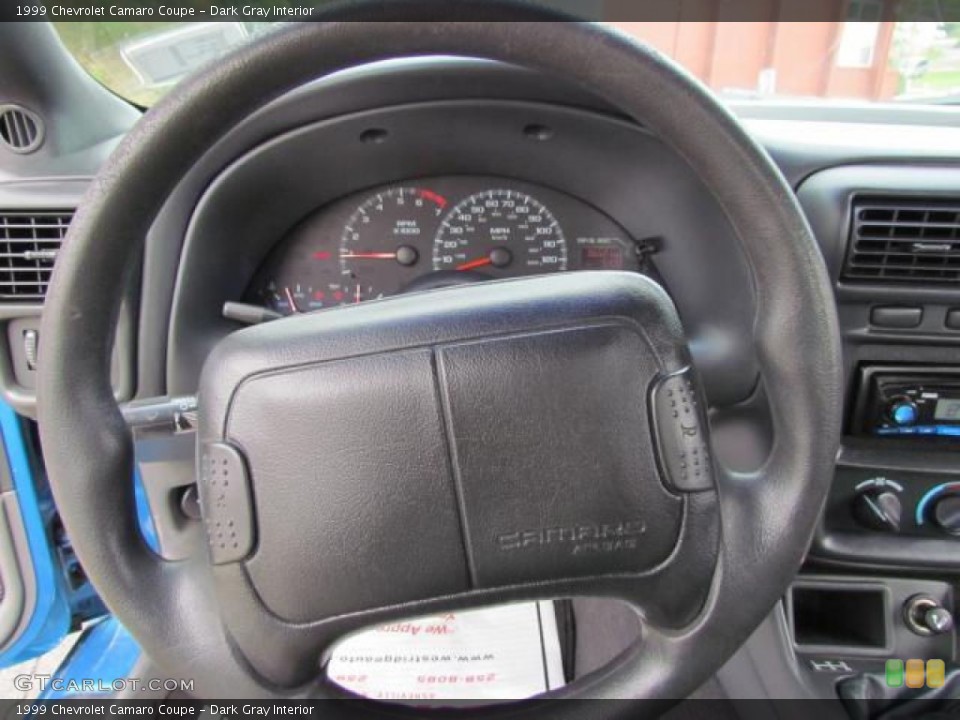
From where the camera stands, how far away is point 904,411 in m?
1.10

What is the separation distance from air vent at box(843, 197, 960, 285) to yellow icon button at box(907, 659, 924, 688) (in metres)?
0.60

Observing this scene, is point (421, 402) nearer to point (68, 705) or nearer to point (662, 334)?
point (662, 334)

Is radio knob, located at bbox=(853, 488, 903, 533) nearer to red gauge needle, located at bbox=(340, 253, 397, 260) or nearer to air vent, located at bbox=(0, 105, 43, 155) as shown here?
red gauge needle, located at bbox=(340, 253, 397, 260)

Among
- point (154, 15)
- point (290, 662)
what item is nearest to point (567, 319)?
point (290, 662)

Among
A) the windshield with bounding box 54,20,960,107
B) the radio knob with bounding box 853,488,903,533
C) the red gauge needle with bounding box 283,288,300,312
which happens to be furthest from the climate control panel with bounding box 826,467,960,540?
the red gauge needle with bounding box 283,288,300,312

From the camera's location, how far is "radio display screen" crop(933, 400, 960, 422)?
110 centimetres

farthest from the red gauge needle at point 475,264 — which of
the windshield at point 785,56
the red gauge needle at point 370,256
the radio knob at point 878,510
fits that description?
A: the radio knob at point 878,510

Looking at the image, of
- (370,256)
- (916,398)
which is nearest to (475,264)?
(370,256)

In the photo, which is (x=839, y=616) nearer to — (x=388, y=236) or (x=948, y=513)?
(x=948, y=513)

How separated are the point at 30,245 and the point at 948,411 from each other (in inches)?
56.6

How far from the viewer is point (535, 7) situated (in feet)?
1.81

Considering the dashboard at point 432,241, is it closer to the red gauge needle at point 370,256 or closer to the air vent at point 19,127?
the red gauge needle at point 370,256

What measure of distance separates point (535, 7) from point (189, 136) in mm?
291

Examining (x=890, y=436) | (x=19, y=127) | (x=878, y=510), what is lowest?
(x=878, y=510)
